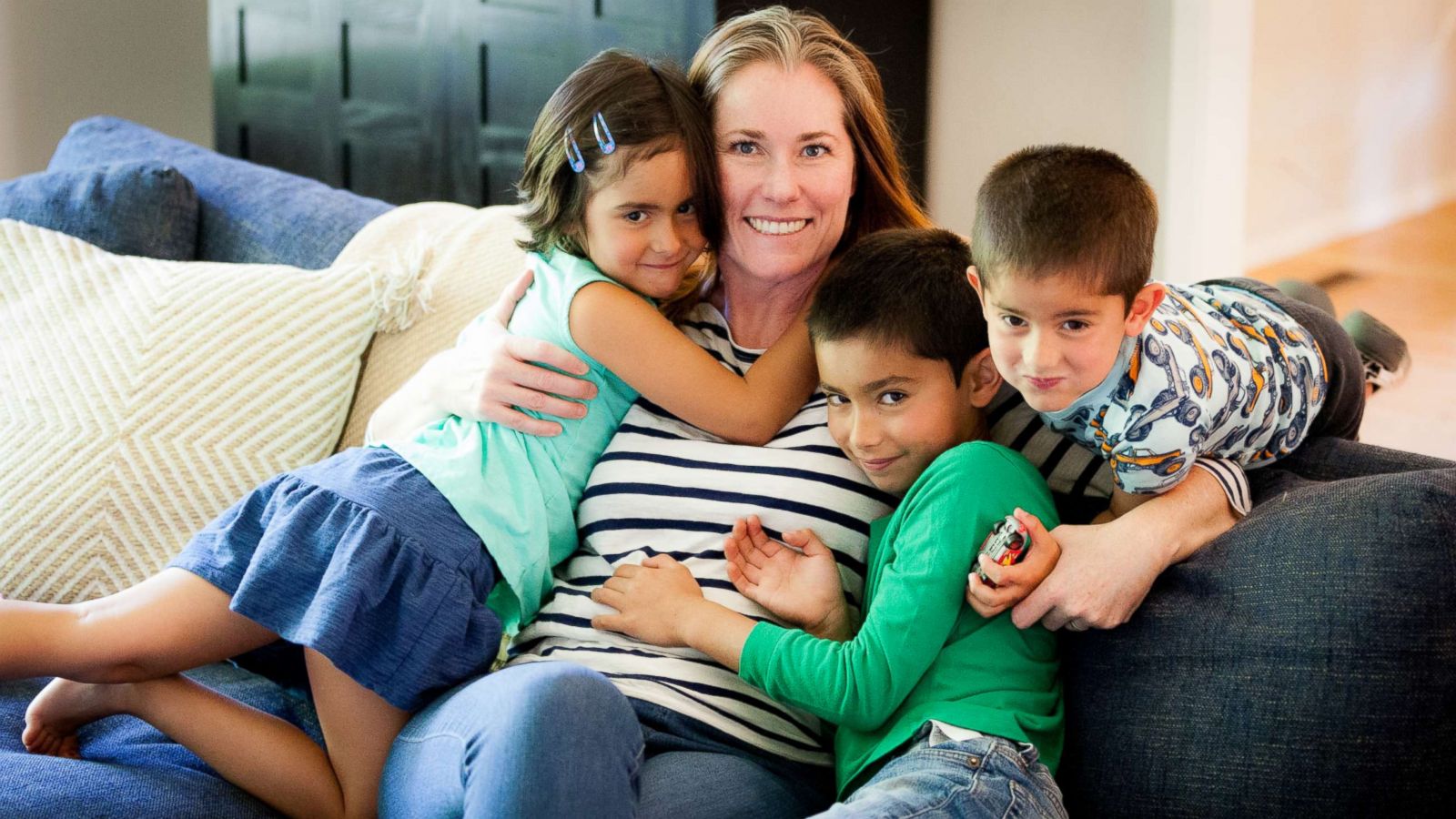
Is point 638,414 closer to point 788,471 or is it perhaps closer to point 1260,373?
point 788,471

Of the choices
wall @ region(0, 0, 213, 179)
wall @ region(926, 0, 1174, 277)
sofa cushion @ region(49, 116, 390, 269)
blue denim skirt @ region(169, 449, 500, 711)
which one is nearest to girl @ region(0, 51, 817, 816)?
blue denim skirt @ region(169, 449, 500, 711)

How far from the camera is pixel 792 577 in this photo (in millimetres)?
1320

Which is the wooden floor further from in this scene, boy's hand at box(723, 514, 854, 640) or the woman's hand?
the woman's hand

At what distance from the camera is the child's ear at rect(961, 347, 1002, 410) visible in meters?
1.32

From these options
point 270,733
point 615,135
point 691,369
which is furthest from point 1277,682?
point 270,733

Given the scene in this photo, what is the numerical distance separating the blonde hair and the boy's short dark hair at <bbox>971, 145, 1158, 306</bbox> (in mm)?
431

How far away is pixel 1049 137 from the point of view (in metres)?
2.96

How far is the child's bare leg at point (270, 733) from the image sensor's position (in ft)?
4.35

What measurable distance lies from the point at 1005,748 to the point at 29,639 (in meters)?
1.03

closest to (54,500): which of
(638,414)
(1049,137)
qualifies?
(638,414)

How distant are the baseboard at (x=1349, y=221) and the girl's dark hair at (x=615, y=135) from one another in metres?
0.93

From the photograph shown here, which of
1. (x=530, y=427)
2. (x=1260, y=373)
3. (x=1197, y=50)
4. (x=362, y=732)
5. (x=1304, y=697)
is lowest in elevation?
(x=362, y=732)

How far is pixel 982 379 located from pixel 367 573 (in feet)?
2.16

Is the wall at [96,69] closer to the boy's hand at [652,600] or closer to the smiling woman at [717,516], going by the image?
the smiling woman at [717,516]
